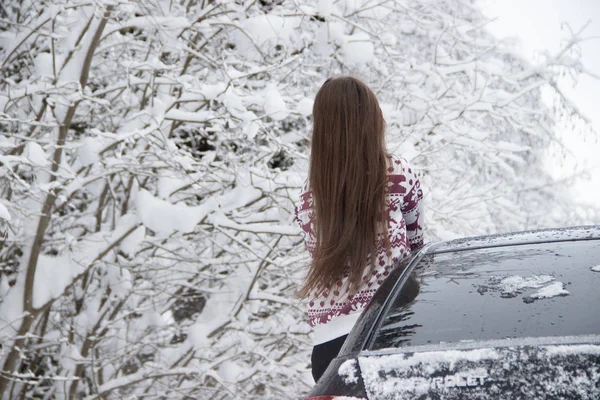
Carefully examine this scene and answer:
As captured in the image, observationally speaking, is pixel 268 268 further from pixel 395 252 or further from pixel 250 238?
pixel 395 252

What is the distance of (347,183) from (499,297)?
2.62 feet

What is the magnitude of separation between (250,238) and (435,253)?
3.64 m

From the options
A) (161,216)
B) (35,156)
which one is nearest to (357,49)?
(161,216)

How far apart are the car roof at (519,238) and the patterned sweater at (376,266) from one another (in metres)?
0.14

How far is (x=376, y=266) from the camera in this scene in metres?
2.32

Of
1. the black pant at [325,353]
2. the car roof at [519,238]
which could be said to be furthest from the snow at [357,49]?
the black pant at [325,353]

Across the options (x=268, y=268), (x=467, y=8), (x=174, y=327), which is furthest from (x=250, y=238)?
(x=467, y=8)

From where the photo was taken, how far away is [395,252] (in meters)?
2.35

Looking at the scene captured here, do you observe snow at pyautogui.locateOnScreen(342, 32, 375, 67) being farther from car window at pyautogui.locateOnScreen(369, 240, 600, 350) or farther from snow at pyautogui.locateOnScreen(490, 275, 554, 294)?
snow at pyautogui.locateOnScreen(490, 275, 554, 294)

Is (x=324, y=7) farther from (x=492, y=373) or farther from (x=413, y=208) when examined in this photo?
(x=492, y=373)

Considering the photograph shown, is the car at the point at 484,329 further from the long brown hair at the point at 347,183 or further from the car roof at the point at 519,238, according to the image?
the long brown hair at the point at 347,183

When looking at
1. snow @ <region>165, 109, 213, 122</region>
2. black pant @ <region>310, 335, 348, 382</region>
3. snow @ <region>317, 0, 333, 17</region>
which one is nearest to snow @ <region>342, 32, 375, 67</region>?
snow @ <region>317, 0, 333, 17</region>

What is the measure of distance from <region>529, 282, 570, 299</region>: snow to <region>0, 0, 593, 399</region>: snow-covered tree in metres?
2.76

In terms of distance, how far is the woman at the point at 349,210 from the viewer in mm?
2311
